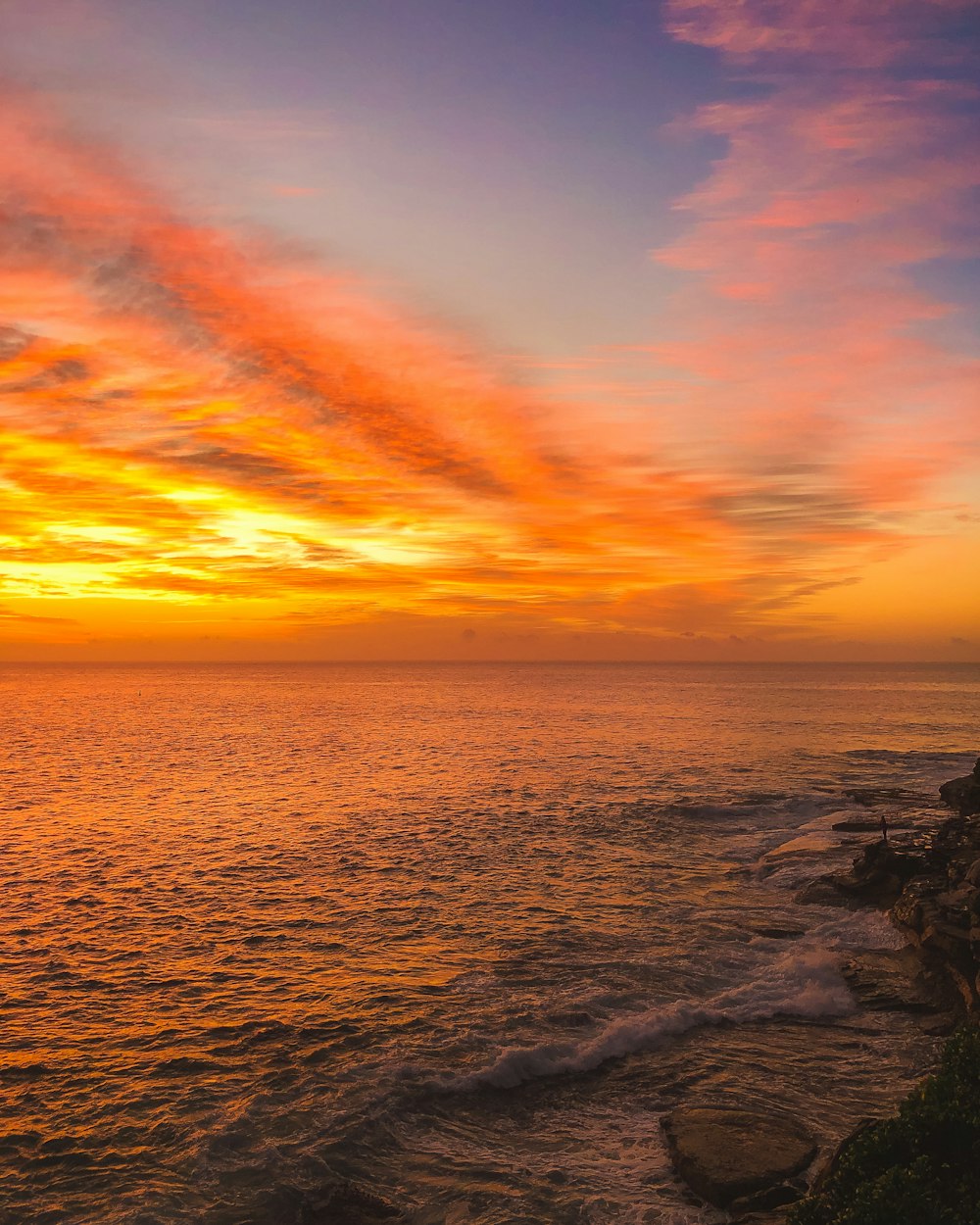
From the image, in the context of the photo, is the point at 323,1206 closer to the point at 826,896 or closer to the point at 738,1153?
the point at 738,1153

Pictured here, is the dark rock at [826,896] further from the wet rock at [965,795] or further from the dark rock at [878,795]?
the dark rock at [878,795]

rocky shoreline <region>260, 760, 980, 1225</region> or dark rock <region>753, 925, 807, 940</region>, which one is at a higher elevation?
rocky shoreline <region>260, 760, 980, 1225</region>

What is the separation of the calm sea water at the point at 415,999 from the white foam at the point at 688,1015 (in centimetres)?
11

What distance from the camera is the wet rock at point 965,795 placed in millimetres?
50938

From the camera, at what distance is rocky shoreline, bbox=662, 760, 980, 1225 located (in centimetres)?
1638

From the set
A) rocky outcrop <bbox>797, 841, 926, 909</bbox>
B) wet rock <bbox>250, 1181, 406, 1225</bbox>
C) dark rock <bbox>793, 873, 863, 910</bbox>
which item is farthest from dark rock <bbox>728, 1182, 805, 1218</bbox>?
rocky outcrop <bbox>797, 841, 926, 909</bbox>

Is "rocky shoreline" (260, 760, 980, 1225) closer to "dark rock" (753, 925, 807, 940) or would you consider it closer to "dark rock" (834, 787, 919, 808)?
"dark rock" (753, 925, 807, 940)

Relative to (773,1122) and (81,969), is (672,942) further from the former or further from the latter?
(81,969)

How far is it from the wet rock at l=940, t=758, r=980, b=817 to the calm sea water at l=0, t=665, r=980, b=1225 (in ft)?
18.5

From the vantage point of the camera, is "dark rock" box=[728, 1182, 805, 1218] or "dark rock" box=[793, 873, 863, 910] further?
"dark rock" box=[793, 873, 863, 910]

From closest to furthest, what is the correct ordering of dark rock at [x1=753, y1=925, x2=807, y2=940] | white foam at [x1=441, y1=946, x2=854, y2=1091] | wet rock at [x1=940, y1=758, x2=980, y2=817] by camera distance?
white foam at [x1=441, y1=946, x2=854, y2=1091]
dark rock at [x1=753, y1=925, x2=807, y2=940]
wet rock at [x1=940, y1=758, x2=980, y2=817]

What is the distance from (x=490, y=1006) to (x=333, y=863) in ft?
70.8

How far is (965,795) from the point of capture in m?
52.3

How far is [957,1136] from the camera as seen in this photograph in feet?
45.8
